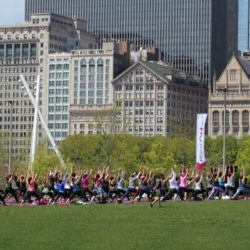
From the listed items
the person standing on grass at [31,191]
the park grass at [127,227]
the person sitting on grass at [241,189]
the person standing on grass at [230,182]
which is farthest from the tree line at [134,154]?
the park grass at [127,227]

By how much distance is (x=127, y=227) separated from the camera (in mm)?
49188

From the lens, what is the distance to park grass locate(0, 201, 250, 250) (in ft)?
143

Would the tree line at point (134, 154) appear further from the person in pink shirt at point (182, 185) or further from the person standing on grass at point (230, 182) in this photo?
the person in pink shirt at point (182, 185)

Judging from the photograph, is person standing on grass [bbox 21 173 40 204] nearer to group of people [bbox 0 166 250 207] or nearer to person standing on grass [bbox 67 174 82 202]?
group of people [bbox 0 166 250 207]

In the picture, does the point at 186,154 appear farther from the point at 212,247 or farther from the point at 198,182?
the point at 212,247

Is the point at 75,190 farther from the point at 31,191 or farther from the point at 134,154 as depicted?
the point at 134,154

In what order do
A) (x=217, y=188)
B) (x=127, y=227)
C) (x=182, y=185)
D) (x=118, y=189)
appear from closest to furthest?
(x=127, y=227)
(x=182, y=185)
(x=217, y=188)
(x=118, y=189)

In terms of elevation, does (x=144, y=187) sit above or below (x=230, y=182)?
below

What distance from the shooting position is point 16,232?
155 ft

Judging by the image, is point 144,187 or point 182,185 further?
point 144,187

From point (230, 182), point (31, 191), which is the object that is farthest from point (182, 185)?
point (31, 191)

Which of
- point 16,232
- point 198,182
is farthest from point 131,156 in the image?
point 16,232

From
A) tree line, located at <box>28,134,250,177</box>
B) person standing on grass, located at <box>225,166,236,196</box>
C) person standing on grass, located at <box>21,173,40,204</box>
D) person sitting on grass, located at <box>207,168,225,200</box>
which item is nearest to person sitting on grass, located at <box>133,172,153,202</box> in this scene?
person sitting on grass, located at <box>207,168,225,200</box>

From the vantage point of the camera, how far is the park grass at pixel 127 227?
143ft
